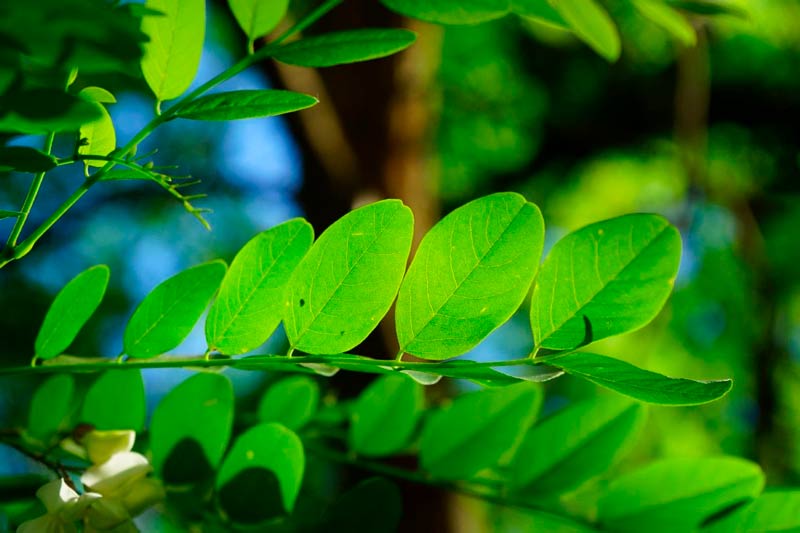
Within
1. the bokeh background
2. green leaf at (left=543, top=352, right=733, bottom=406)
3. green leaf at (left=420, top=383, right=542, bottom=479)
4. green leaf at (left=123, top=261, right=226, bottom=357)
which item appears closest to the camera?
green leaf at (left=543, top=352, right=733, bottom=406)

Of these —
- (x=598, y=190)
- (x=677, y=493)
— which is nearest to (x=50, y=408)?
(x=677, y=493)

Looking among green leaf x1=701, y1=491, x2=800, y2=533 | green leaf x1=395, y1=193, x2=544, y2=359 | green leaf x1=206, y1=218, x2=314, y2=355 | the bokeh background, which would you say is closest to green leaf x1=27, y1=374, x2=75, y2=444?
green leaf x1=206, y1=218, x2=314, y2=355

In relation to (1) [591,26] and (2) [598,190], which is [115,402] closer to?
(1) [591,26]

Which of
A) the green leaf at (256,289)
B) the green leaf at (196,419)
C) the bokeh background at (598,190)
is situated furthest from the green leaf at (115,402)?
the bokeh background at (598,190)

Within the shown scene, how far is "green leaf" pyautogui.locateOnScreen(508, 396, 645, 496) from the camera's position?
446 mm

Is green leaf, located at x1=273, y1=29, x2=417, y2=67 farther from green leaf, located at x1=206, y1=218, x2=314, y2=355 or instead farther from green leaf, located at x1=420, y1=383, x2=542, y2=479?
green leaf, located at x1=420, y1=383, x2=542, y2=479

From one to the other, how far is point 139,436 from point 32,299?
9.23ft

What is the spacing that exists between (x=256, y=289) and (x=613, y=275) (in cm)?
15

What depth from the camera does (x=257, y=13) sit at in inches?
14.6

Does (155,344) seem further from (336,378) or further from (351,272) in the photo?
(336,378)

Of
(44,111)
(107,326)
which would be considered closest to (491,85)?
(107,326)

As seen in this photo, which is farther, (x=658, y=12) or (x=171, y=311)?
(x=658, y=12)

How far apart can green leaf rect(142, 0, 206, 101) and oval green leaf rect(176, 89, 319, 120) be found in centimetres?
4

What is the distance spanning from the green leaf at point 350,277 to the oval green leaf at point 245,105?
0.05 m
